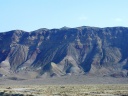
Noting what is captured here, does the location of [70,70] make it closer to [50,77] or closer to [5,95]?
[50,77]

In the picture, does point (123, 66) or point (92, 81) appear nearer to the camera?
point (92, 81)

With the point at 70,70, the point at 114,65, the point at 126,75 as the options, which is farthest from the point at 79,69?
the point at 126,75

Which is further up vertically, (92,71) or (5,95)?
(5,95)

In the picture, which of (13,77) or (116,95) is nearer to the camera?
(116,95)

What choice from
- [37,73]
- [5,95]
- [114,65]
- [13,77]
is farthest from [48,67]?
[5,95]

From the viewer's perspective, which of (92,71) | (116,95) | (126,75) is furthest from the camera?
(92,71)

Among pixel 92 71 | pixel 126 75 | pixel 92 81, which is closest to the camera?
pixel 92 81

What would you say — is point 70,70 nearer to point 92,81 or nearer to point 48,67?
point 48,67

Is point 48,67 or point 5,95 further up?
point 5,95

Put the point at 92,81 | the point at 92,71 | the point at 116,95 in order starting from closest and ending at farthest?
the point at 116,95 < the point at 92,81 < the point at 92,71
